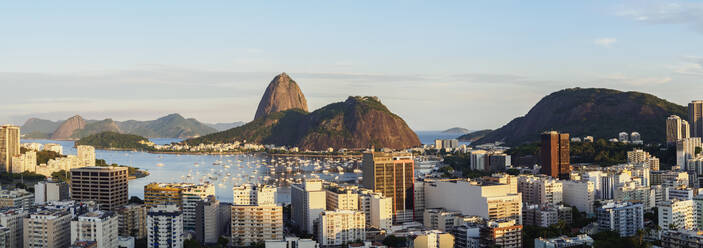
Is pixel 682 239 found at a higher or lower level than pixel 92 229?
lower

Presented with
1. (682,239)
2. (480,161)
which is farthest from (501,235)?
(480,161)

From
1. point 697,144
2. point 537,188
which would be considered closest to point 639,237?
point 537,188

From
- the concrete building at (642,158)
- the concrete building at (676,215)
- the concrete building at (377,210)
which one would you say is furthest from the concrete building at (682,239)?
the concrete building at (642,158)

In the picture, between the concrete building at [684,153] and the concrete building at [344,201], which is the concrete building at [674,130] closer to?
the concrete building at [684,153]

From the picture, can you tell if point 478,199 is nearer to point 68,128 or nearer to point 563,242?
point 563,242

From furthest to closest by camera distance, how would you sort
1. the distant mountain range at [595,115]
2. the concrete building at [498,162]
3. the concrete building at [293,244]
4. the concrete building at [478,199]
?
1. the distant mountain range at [595,115]
2. the concrete building at [498,162]
3. the concrete building at [478,199]
4. the concrete building at [293,244]

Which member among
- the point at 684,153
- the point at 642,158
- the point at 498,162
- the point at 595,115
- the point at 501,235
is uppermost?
the point at 595,115

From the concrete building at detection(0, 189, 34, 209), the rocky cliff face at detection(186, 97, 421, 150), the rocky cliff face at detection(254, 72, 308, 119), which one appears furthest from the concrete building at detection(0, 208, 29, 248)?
the rocky cliff face at detection(254, 72, 308, 119)

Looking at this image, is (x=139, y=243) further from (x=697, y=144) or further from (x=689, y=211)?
(x=697, y=144)
